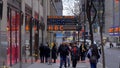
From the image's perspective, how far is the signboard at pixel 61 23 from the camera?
48.2 meters

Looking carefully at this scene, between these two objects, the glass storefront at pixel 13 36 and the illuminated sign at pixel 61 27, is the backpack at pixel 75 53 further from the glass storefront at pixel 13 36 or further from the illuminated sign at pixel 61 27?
the illuminated sign at pixel 61 27

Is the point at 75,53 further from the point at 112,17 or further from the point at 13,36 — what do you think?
the point at 112,17

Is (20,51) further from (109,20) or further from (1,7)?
(109,20)

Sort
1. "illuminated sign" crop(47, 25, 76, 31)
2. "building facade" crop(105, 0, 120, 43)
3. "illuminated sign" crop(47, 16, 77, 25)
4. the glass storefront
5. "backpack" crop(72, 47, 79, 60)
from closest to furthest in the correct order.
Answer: the glass storefront → "backpack" crop(72, 47, 79, 60) → "illuminated sign" crop(47, 25, 76, 31) → "illuminated sign" crop(47, 16, 77, 25) → "building facade" crop(105, 0, 120, 43)

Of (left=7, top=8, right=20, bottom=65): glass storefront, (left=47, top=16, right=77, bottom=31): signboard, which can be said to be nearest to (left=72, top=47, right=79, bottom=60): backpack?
(left=7, top=8, right=20, bottom=65): glass storefront

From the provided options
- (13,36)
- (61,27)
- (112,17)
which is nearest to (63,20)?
(61,27)

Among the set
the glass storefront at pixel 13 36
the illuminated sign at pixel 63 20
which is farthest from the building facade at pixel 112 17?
the glass storefront at pixel 13 36

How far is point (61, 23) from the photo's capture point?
49219mm

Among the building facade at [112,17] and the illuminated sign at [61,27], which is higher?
the building facade at [112,17]

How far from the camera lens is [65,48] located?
24406mm

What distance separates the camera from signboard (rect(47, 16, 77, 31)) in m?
48.2

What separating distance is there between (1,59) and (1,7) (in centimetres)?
191

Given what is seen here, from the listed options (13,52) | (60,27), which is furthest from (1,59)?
(60,27)

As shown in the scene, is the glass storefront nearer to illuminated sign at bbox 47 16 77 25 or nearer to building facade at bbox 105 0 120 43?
illuminated sign at bbox 47 16 77 25
